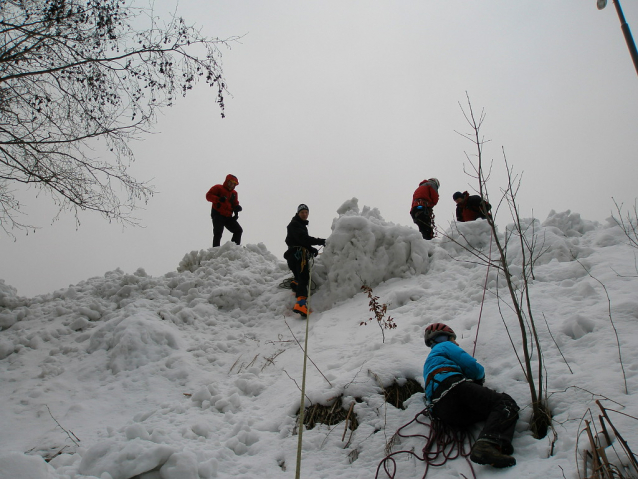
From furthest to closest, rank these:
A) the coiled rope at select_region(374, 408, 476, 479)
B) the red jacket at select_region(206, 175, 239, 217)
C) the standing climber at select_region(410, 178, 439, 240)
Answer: the red jacket at select_region(206, 175, 239, 217) → the standing climber at select_region(410, 178, 439, 240) → the coiled rope at select_region(374, 408, 476, 479)

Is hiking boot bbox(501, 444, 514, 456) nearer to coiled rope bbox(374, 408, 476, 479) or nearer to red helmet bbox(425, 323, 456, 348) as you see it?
→ coiled rope bbox(374, 408, 476, 479)

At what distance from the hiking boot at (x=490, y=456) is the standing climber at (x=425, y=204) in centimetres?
600

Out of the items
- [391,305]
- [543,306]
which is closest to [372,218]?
[391,305]

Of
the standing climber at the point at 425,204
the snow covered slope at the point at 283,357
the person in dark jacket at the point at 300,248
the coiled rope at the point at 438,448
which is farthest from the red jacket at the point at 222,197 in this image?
the coiled rope at the point at 438,448

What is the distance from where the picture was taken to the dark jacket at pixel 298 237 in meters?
6.89

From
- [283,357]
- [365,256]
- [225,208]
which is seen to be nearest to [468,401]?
[283,357]

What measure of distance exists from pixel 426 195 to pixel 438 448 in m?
6.36

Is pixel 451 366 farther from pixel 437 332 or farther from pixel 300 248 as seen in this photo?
pixel 300 248

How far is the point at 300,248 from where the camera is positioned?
22.5ft

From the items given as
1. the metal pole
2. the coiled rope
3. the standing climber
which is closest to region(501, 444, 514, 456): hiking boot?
the coiled rope

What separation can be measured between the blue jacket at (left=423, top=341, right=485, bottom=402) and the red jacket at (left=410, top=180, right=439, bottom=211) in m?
5.56

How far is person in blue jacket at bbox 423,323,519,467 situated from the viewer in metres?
2.38

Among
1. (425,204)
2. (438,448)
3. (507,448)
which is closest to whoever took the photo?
(507,448)

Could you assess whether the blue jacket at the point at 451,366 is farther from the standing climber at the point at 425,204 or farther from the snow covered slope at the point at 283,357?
the standing climber at the point at 425,204
